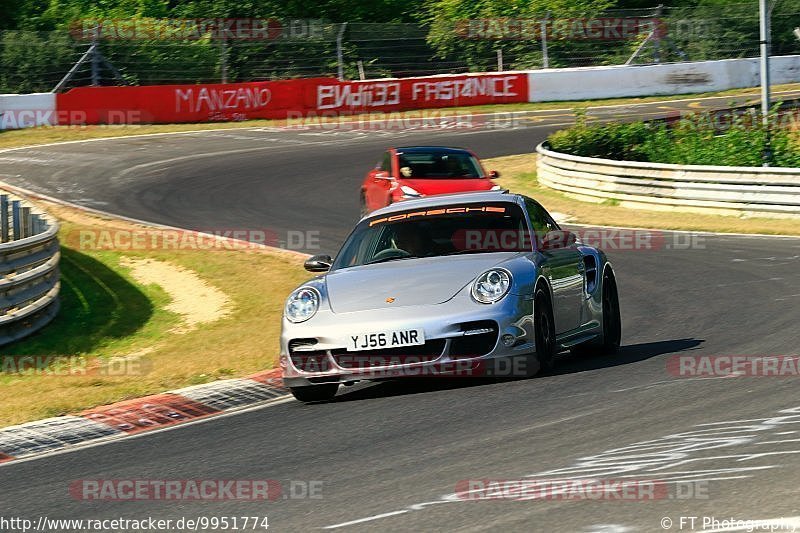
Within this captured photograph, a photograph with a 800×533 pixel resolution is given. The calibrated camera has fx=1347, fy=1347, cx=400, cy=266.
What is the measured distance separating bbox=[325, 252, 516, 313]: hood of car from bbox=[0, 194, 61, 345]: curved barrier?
5.91 m

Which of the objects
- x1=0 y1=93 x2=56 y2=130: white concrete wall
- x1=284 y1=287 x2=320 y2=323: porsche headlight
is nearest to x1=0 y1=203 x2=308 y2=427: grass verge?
x1=284 y1=287 x2=320 y2=323: porsche headlight

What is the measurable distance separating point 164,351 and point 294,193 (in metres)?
12.6

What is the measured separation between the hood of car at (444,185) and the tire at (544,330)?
31.9ft

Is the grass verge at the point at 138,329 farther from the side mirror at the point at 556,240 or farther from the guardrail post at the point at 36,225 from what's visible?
the side mirror at the point at 556,240

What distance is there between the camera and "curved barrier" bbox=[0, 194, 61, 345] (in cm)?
1453

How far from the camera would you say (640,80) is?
4459cm

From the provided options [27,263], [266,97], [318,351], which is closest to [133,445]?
[318,351]

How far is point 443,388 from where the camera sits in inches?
368

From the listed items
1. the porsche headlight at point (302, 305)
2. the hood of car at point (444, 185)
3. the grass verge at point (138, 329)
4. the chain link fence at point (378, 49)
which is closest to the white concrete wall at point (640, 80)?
the chain link fence at point (378, 49)

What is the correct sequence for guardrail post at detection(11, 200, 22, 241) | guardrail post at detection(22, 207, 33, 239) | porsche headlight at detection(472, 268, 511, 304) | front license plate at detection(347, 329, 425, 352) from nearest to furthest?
front license plate at detection(347, 329, 425, 352)
porsche headlight at detection(472, 268, 511, 304)
guardrail post at detection(11, 200, 22, 241)
guardrail post at detection(22, 207, 33, 239)

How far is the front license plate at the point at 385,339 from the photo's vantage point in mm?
8859

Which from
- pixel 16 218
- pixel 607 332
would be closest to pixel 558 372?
pixel 607 332

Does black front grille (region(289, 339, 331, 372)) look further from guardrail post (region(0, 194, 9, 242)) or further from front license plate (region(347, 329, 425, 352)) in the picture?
guardrail post (region(0, 194, 9, 242))

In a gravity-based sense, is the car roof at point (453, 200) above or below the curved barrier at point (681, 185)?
above
